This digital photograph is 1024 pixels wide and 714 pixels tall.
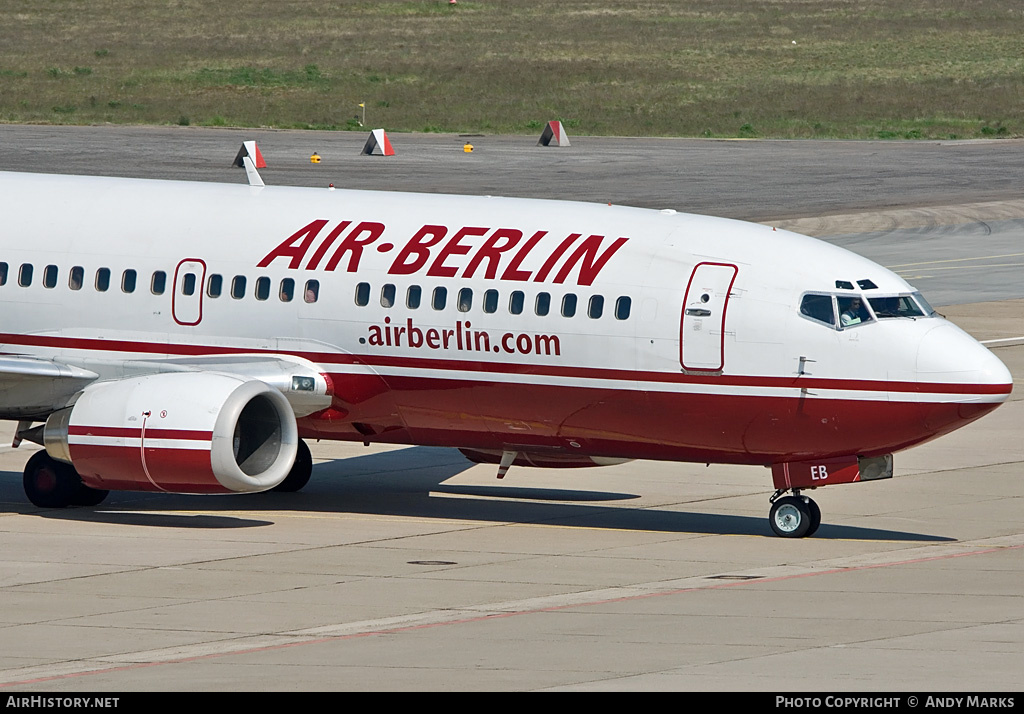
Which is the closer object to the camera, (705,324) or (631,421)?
(705,324)

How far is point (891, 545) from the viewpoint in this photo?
24.6 metres

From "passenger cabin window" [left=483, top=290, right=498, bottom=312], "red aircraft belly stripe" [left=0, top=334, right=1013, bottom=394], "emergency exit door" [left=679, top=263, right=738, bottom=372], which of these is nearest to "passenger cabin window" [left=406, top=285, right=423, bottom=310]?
"red aircraft belly stripe" [left=0, top=334, right=1013, bottom=394]

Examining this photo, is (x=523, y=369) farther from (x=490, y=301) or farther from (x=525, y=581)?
(x=525, y=581)

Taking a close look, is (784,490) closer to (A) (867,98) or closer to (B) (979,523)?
(B) (979,523)

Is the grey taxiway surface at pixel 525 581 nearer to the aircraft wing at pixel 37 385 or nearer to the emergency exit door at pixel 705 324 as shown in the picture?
the aircraft wing at pixel 37 385

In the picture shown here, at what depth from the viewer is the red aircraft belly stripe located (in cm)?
2361

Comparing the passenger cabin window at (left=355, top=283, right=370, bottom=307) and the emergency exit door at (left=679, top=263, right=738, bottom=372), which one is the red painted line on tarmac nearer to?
the emergency exit door at (left=679, top=263, right=738, bottom=372)

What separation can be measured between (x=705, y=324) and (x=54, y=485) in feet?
31.0

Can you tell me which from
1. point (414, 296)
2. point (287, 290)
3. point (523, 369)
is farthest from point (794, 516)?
point (287, 290)

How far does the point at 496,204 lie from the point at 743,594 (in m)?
7.49

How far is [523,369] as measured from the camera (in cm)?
2516

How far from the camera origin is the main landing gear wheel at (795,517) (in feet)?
81.4

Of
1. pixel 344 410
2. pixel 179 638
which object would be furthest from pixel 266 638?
pixel 344 410

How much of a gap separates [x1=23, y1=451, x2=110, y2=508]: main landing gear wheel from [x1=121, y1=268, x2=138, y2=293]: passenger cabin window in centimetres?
254
